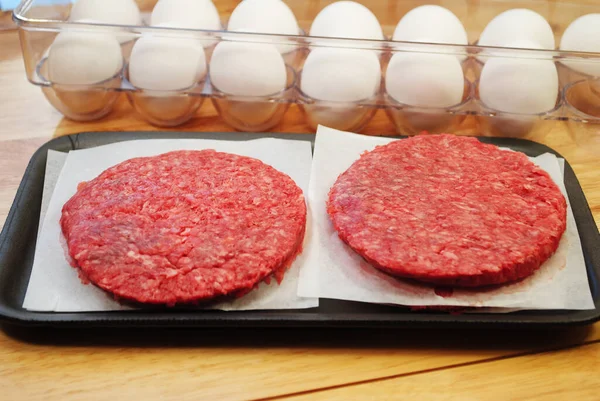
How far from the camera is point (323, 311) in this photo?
52.4 inches

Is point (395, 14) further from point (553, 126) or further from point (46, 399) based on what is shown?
point (46, 399)

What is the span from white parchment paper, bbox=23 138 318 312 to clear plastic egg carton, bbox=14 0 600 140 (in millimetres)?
151

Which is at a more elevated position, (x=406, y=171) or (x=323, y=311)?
(x=406, y=171)

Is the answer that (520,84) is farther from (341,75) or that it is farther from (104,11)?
(104,11)

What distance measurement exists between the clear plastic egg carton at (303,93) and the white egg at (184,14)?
9 cm

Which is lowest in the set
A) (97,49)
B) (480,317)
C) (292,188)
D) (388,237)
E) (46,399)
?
(46,399)

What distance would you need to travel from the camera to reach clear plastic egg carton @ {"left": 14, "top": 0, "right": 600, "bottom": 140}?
1758 millimetres

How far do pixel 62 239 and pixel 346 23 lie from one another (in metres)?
1.11

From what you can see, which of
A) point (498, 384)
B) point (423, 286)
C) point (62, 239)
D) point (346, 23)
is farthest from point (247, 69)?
point (498, 384)

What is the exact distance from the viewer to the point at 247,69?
5.89 ft

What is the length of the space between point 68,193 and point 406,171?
944 mm

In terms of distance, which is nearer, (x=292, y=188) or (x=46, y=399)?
(x=46, y=399)

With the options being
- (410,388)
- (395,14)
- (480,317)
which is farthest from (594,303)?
(395,14)

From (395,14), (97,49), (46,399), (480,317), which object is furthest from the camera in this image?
(395,14)
